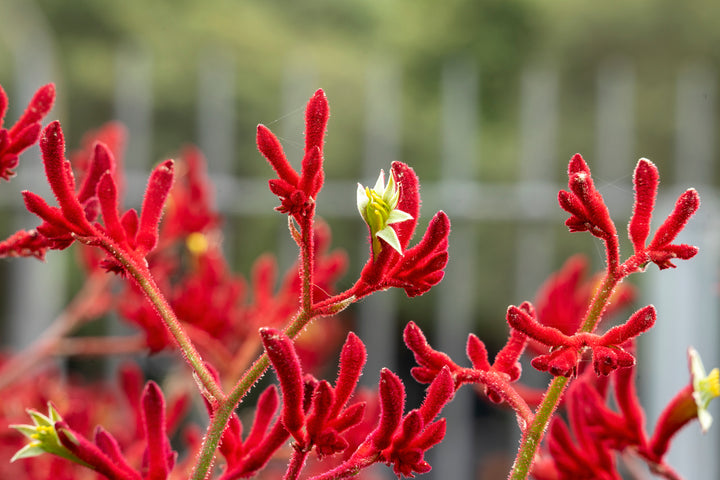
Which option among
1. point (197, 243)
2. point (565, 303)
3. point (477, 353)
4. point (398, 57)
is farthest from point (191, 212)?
point (398, 57)

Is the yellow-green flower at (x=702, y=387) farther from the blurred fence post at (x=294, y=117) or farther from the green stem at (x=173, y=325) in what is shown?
the blurred fence post at (x=294, y=117)

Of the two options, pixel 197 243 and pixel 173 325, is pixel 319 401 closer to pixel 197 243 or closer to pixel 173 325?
pixel 173 325

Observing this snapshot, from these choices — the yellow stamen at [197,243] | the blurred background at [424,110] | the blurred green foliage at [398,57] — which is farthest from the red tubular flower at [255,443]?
the blurred green foliage at [398,57]

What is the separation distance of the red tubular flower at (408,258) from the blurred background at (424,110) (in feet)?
7.05

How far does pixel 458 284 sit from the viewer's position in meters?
2.99

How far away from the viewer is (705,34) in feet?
12.4

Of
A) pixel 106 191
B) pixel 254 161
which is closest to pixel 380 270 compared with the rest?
pixel 106 191

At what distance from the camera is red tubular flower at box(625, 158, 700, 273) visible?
30 cm

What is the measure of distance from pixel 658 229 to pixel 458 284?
2694mm

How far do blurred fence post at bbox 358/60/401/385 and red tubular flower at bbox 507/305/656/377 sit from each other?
237cm

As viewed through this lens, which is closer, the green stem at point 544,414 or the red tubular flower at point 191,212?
the green stem at point 544,414

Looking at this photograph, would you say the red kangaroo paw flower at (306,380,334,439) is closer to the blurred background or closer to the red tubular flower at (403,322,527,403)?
the red tubular flower at (403,322,527,403)

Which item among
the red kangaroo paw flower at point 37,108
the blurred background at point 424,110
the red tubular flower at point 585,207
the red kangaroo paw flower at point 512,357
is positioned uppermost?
the blurred background at point 424,110

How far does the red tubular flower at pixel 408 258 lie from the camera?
0.30 m
